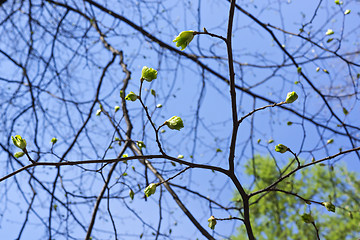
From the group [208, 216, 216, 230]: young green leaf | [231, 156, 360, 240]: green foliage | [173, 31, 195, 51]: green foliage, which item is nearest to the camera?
[173, 31, 195, 51]: green foliage

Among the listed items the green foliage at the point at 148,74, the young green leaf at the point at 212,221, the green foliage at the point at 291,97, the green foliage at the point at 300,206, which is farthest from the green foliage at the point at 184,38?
the green foliage at the point at 300,206

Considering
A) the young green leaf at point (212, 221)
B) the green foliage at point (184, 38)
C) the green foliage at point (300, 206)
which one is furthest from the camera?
the green foliage at point (300, 206)

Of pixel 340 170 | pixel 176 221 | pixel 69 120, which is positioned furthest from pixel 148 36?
pixel 340 170

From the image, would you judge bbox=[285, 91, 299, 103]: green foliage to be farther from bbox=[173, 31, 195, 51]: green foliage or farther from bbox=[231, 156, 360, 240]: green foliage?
bbox=[231, 156, 360, 240]: green foliage

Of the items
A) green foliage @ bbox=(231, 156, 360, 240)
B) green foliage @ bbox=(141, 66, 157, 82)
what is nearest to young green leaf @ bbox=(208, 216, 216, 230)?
green foliage @ bbox=(141, 66, 157, 82)

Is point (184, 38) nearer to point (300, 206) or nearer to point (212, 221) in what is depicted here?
point (212, 221)

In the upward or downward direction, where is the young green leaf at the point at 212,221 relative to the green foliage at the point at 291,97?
downward

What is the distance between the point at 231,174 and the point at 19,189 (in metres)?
1.75

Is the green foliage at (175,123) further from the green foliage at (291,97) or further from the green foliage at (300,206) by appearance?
the green foliage at (300,206)

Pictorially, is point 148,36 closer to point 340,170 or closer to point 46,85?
point 46,85

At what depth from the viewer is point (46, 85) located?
212cm

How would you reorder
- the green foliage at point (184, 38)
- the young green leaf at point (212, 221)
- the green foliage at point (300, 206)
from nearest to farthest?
1. the green foliage at point (184, 38)
2. the young green leaf at point (212, 221)
3. the green foliage at point (300, 206)

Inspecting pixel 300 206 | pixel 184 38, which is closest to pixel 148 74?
pixel 184 38

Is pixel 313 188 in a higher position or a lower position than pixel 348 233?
higher
